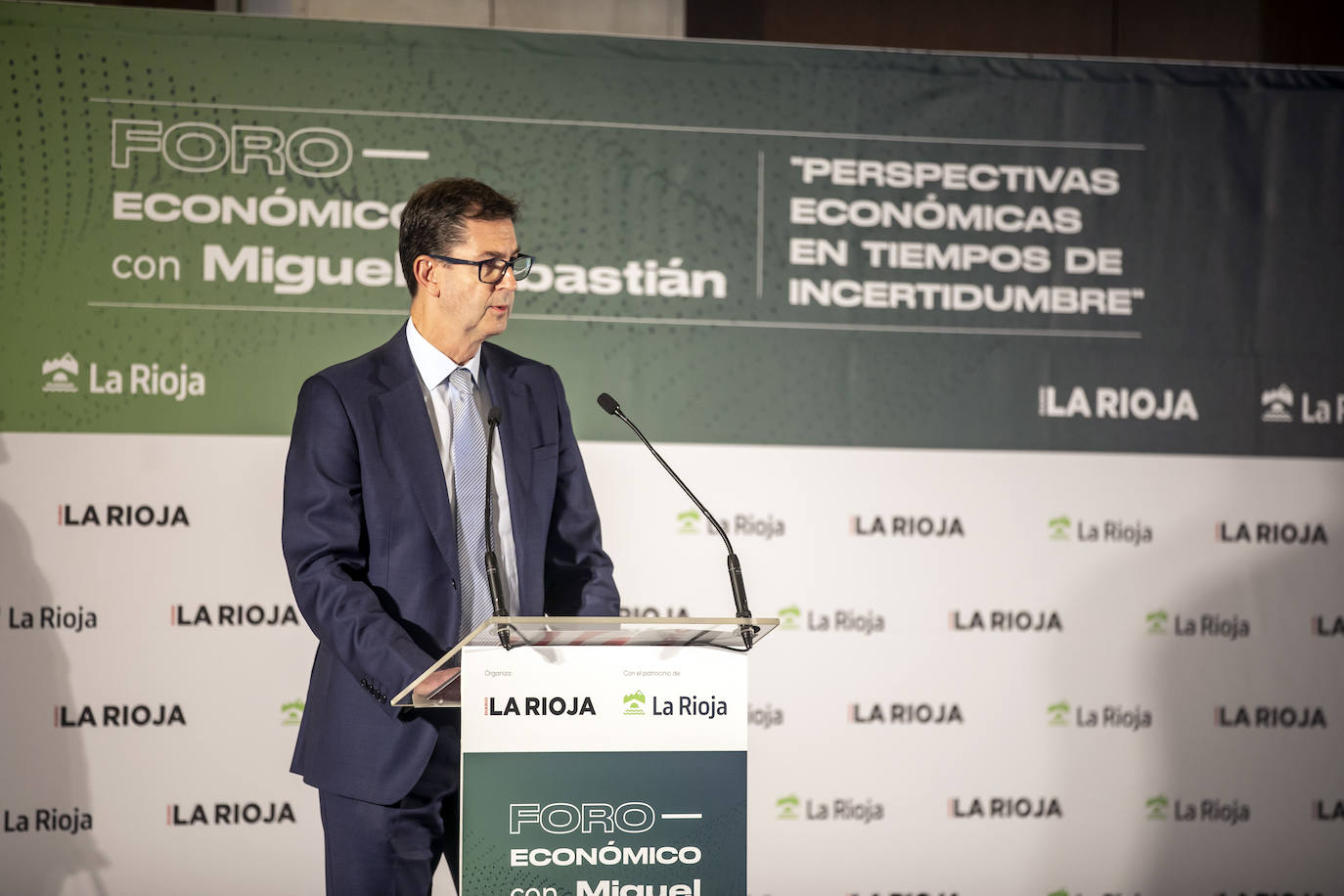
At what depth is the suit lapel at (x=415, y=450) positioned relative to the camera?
90.8 inches

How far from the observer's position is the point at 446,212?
97.3 inches

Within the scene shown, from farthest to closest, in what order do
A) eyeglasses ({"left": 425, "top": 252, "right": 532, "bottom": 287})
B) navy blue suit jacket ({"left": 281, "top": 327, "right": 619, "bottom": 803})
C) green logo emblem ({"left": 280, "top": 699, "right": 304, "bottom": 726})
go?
green logo emblem ({"left": 280, "top": 699, "right": 304, "bottom": 726}) → eyeglasses ({"left": 425, "top": 252, "right": 532, "bottom": 287}) → navy blue suit jacket ({"left": 281, "top": 327, "right": 619, "bottom": 803})

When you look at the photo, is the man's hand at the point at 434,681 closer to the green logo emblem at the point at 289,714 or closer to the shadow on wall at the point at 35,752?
the green logo emblem at the point at 289,714

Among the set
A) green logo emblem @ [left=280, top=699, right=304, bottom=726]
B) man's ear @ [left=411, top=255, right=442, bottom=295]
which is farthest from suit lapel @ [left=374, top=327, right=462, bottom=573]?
green logo emblem @ [left=280, top=699, right=304, bottom=726]

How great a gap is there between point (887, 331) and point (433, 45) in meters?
1.75

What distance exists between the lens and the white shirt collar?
97.4 inches

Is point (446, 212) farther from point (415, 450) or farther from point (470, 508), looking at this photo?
point (470, 508)

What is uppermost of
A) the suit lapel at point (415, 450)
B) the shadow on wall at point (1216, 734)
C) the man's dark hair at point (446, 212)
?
the man's dark hair at point (446, 212)

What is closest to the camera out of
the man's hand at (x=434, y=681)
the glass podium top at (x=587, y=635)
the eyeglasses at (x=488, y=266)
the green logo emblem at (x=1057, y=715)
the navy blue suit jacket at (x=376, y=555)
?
the glass podium top at (x=587, y=635)

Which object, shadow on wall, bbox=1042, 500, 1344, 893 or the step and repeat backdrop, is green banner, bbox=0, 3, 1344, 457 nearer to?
the step and repeat backdrop

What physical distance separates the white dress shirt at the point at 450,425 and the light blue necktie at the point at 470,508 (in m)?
0.02

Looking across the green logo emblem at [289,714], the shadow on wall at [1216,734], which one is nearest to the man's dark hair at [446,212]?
the green logo emblem at [289,714]

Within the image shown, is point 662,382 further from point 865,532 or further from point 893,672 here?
point 893,672

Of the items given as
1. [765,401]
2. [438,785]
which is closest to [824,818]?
[765,401]
